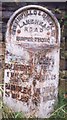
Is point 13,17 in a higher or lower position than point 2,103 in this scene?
higher

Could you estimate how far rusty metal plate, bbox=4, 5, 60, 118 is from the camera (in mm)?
4582

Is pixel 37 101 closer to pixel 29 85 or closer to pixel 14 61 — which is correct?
pixel 29 85

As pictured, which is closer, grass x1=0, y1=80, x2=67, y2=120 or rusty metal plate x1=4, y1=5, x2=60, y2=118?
grass x1=0, y1=80, x2=67, y2=120

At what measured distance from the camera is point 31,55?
15.1 feet

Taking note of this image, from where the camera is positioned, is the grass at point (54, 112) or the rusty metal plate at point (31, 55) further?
the rusty metal plate at point (31, 55)

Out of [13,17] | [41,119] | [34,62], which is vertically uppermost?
[13,17]

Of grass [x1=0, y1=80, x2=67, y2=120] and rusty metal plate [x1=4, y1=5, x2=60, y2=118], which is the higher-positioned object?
rusty metal plate [x1=4, y1=5, x2=60, y2=118]

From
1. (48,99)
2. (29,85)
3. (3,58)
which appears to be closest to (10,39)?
(3,58)

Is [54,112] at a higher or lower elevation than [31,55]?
lower

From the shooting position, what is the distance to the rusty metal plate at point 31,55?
4582 mm

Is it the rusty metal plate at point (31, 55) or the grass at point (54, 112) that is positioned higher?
the rusty metal plate at point (31, 55)

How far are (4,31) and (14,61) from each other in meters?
0.60

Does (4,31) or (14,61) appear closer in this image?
(14,61)

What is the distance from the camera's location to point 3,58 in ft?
15.4
